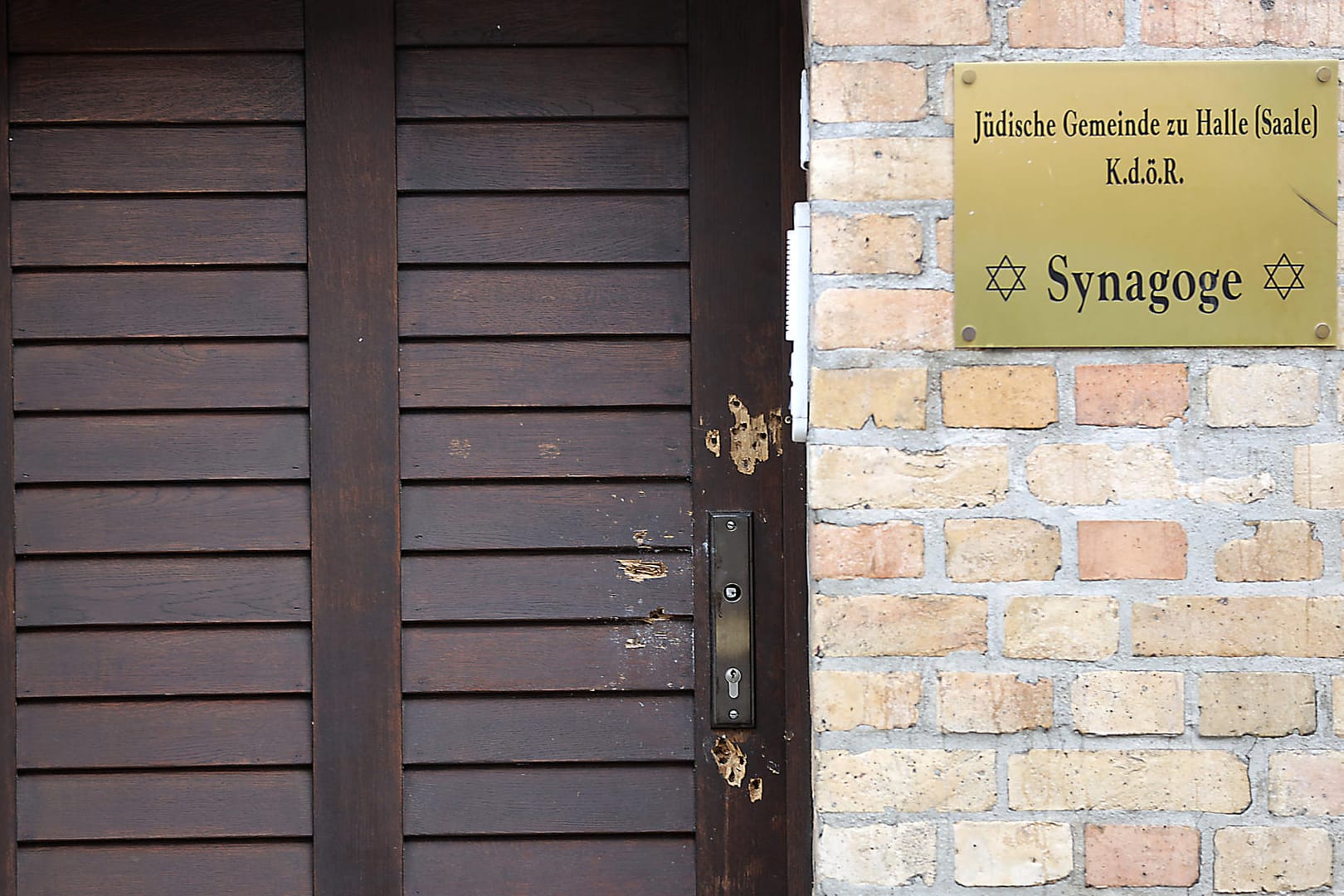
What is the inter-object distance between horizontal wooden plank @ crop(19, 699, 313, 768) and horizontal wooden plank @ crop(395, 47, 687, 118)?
0.96 metres

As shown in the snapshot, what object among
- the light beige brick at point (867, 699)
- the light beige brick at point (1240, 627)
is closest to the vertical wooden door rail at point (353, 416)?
the light beige brick at point (867, 699)

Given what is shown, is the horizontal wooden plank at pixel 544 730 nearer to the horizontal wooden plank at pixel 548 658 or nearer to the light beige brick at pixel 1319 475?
the horizontal wooden plank at pixel 548 658

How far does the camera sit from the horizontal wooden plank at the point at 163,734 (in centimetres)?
177

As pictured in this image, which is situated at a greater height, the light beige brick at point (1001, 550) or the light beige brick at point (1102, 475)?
the light beige brick at point (1102, 475)

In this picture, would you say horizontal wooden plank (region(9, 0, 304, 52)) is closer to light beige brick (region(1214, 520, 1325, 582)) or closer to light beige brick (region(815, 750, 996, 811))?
light beige brick (region(815, 750, 996, 811))

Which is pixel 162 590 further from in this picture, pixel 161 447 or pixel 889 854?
pixel 889 854

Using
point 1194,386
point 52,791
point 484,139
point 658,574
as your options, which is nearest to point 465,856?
point 658,574

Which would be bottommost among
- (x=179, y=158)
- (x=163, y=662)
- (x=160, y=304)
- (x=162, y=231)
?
(x=163, y=662)

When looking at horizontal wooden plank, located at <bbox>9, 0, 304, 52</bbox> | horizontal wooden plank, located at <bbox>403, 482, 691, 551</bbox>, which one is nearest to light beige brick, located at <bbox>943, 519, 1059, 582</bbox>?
horizontal wooden plank, located at <bbox>403, 482, 691, 551</bbox>

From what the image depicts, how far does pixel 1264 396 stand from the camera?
4.79 feet

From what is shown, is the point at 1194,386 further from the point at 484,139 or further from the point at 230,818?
the point at 230,818

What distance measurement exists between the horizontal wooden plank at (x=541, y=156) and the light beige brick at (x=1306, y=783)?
1153 mm

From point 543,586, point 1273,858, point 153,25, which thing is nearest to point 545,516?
point 543,586

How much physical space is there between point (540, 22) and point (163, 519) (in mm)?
961
